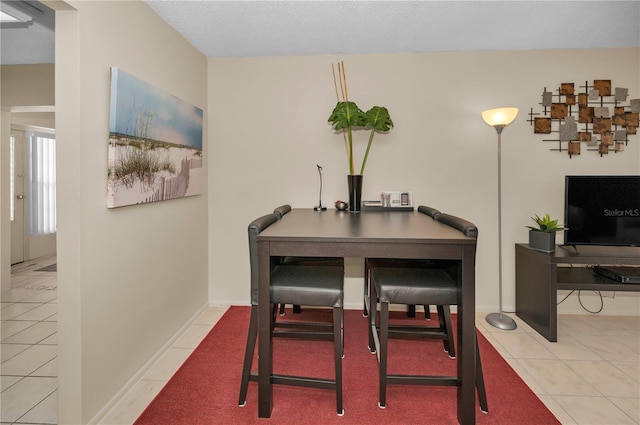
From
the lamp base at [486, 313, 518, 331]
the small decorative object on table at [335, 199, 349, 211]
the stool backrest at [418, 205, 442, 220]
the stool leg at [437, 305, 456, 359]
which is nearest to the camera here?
the stool leg at [437, 305, 456, 359]

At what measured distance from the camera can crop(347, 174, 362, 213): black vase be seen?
298cm

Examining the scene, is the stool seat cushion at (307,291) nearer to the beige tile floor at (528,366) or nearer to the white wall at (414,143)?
the beige tile floor at (528,366)

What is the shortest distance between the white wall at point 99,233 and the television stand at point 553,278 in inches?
116

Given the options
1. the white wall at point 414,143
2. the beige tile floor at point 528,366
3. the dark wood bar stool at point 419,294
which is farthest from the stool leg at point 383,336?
the white wall at point 414,143

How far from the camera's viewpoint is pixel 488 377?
219 cm

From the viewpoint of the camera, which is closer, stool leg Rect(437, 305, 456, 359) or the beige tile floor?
the beige tile floor

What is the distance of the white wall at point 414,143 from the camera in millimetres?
3191

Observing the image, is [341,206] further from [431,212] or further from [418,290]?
[418,290]

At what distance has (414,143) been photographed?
329cm

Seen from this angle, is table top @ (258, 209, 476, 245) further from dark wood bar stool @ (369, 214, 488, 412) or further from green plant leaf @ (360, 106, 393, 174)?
green plant leaf @ (360, 106, 393, 174)

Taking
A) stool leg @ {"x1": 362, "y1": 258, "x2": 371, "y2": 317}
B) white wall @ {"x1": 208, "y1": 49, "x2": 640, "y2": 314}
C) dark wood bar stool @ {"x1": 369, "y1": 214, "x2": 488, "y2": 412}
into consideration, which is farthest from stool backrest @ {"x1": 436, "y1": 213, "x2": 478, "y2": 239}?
white wall @ {"x1": 208, "y1": 49, "x2": 640, "y2": 314}

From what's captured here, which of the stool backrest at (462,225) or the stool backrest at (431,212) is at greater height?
the stool backrest at (431,212)

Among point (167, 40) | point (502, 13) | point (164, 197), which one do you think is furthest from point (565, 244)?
point (167, 40)

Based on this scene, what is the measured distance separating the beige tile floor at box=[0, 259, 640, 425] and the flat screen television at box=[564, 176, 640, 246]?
31.3 inches
